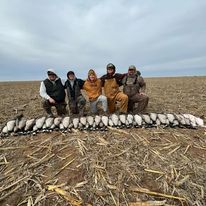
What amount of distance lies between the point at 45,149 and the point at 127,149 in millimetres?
1722

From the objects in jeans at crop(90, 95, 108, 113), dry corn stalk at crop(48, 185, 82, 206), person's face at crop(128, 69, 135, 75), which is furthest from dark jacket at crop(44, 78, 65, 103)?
dry corn stalk at crop(48, 185, 82, 206)

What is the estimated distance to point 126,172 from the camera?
4117 mm

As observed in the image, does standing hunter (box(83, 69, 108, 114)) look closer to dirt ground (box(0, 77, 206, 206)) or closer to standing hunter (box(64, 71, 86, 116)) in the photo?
standing hunter (box(64, 71, 86, 116))

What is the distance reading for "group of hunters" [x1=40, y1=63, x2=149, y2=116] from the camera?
7.04 meters

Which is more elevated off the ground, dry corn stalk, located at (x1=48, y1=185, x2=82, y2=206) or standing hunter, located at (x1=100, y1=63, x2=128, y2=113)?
standing hunter, located at (x1=100, y1=63, x2=128, y2=113)

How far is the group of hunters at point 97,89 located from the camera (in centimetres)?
704

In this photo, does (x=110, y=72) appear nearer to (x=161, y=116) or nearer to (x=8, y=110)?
(x=161, y=116)

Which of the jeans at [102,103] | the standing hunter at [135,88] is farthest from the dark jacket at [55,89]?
the standing hunter at [135,88]

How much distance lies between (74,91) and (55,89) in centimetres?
57

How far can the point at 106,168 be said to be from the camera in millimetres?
4266

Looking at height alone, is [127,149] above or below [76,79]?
below

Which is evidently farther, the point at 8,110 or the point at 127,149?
the point at 8,110

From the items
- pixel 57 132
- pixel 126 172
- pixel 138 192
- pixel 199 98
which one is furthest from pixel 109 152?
pixel 199 98

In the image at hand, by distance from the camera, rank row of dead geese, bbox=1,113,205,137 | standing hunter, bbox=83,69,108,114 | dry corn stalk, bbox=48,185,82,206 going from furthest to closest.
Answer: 1. standing hunter, bbox=83,69,108,114
2. row of dead geese, bbox=1,113,205,137
3. dry corn stalk, bbox=48,185,82,206
